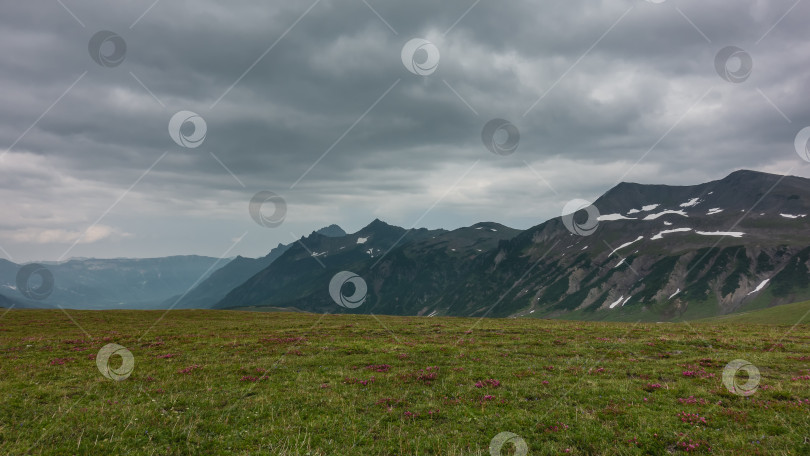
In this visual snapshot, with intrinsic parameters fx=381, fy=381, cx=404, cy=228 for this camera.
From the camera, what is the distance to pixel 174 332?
4975cm

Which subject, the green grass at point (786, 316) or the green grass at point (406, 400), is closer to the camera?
the green grass at point (406, 400)

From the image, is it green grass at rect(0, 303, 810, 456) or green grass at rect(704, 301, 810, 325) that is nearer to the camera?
green grass at rect(0, 303, 810, 456)

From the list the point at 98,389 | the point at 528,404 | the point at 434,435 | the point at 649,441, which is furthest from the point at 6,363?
the point at 649,441

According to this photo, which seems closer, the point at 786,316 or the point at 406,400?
the point at 406,400

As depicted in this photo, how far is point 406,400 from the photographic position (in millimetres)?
21047

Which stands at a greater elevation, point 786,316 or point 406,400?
point 786,316

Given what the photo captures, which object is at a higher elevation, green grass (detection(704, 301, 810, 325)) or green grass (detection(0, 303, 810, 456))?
green grass (detection(704, 301, 810, 325))

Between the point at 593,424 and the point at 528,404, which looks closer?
the point at 593,424

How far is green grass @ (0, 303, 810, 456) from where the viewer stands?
615 inches

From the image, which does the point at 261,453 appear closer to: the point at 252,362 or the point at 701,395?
the point at 252,362

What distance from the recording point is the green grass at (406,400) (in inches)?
615

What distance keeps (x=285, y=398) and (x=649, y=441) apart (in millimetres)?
17478

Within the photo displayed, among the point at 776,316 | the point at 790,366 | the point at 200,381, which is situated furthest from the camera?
the point at 776,316

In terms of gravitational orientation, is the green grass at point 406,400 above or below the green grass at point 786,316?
below
